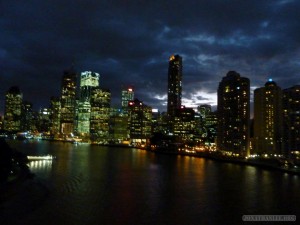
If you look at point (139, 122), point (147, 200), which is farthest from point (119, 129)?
point (147, 200)

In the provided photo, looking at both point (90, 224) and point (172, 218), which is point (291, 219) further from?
point (90, 224)

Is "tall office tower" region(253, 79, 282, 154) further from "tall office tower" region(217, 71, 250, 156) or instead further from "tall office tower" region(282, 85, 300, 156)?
"tall office tower" region(282, 85, 300, 156)

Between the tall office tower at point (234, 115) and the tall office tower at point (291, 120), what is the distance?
22.2 meters

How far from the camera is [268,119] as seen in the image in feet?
396

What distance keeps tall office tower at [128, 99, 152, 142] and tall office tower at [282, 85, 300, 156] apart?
92.0 m

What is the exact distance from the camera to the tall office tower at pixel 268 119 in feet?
368

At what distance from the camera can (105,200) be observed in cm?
3188

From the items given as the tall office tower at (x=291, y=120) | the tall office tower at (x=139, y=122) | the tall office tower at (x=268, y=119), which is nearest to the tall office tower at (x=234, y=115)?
the tall office tower at (x=268, y=119)

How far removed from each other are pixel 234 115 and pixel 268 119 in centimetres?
1147

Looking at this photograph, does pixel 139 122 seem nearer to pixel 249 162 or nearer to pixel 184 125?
pixel 184 125

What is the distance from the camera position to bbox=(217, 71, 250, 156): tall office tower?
114688mm

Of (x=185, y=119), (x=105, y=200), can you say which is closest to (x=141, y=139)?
(x=185, y=119)

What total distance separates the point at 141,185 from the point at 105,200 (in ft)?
32.9

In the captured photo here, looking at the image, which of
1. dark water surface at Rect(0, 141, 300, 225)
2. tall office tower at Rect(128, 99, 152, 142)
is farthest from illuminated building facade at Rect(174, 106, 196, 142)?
dark water surface at Rect(0, 141, 300, 225)
